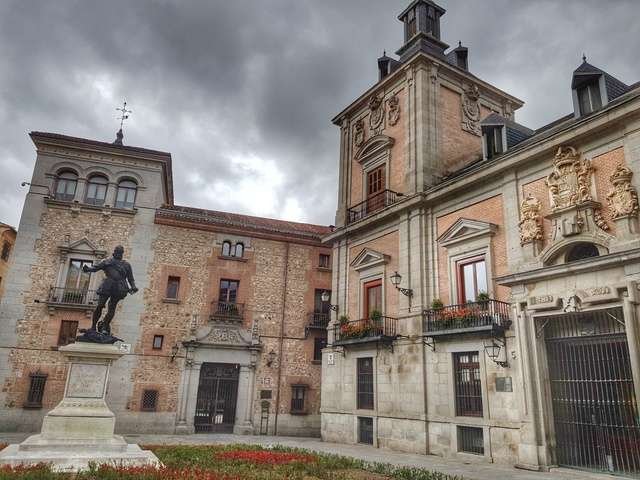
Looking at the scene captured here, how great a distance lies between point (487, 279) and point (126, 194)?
754 inches

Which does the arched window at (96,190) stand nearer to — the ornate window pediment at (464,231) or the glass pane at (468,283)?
the ornate window pediment at (464,231)

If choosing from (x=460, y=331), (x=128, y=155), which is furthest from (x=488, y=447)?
(x=128, y=155)

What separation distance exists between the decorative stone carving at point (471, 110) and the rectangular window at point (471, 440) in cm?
1251

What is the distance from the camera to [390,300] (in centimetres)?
1855

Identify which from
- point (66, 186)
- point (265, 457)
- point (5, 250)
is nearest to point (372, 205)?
point (265, 457)

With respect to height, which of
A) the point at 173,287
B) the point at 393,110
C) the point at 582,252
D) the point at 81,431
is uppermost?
the point at 393,110

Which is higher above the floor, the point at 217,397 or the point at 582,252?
the point at 582,252

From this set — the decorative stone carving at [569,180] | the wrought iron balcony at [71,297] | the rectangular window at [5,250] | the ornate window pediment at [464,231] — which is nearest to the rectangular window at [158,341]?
the wrought iron balcony at [71,297]

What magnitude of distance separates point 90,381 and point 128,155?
700 inches

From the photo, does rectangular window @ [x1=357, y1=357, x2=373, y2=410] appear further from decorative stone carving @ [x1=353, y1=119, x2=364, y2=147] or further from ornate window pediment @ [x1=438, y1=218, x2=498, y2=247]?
decorative stone carving @ [x1=353, y1=119, x2=364, y2=147]

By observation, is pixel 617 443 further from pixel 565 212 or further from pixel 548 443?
pixel 565 212

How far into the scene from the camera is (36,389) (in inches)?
848

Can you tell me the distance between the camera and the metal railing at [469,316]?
1391 centimetres

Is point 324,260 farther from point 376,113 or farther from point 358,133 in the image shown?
point 376,113
